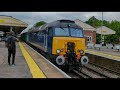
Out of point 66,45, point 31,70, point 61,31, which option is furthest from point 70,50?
point 31,70

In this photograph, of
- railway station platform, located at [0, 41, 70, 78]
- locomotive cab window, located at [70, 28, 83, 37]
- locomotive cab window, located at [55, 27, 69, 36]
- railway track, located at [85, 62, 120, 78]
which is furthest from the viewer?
railway track, located at [85, 62, 120, 78]

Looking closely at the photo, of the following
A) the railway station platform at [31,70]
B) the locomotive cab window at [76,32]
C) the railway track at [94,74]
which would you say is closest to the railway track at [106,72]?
the railway track at [94,74]

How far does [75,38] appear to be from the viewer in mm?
15250

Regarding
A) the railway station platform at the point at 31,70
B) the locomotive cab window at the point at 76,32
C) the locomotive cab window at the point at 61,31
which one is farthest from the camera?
the locomotive cab window at the point at 76,32

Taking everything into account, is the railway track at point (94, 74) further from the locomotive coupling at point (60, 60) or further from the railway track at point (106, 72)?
the locomotive coupling at point (60, 60)

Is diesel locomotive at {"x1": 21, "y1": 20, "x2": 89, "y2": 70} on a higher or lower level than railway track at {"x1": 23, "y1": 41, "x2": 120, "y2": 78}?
higher

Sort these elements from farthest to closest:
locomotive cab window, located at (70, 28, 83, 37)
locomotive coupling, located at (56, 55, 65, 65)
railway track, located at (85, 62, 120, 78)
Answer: railway track, located at (85, 62, 120, 78), locomotive cab window, located at (70, 28, 83, 37), locomotive coupling, located at (56, 55, 65, 65)

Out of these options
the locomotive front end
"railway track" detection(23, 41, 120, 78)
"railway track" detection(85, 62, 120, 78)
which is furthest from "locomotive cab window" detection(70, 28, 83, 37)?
"railway track" detection(85, 62, 120, 78)

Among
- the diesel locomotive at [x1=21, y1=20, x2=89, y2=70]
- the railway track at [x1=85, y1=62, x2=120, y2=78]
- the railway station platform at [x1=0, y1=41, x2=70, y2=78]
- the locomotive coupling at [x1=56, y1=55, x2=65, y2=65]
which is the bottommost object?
the railway track at [x1=85, y1=62, x2=120, y2=78]

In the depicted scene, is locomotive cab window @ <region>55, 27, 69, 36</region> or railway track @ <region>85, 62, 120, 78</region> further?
railway track @ <region>85, 62, 120, 78</region>

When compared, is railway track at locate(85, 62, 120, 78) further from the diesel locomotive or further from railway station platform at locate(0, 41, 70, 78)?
railway station platform at locate(0, 41, 70, 78)
